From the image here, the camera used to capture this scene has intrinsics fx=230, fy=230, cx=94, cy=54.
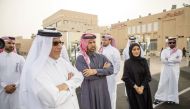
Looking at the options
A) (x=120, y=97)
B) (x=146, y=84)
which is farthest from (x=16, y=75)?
(x=120, y=97)

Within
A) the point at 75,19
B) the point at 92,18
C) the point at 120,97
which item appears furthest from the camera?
the point at 92,18

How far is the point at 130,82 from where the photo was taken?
4.48 meters

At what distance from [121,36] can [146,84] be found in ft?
136

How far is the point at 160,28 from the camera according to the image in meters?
35.6

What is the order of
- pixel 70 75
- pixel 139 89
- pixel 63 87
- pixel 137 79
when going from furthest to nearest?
pixel 137 79, pixel 139 89, pixel 70 75, pixel 63 87

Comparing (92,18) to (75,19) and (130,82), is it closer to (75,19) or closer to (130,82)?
(75,19)

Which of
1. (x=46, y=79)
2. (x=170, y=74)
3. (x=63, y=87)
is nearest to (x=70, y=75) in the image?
(x=63, y=87)

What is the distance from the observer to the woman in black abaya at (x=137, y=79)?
4.50m

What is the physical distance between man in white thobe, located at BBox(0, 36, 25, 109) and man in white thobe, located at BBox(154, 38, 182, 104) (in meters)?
4.06

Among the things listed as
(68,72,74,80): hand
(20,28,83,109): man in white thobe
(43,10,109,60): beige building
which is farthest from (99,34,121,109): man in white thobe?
(43,10,109,60): beige building

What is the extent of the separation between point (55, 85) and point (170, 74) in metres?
5.21

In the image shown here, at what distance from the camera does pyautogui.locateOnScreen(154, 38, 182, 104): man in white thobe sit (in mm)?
6723

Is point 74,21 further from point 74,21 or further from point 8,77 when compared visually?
point 8,77

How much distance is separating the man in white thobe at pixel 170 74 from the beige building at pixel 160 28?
65.9 feet
